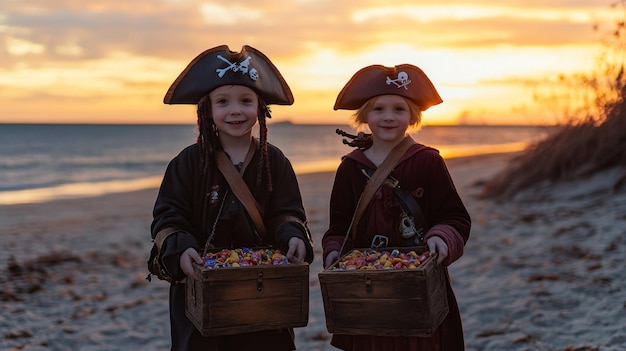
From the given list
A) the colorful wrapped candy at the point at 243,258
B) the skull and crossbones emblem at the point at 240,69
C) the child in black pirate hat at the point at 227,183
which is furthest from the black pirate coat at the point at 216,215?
the skull and crossbones emblem at the point at 240,69

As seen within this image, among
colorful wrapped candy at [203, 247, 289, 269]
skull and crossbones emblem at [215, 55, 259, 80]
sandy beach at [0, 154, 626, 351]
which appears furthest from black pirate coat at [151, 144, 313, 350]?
sandy beach at [0, 154, 626, 351]

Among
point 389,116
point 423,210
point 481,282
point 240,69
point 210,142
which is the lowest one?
point 481,282

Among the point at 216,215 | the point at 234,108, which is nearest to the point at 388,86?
the point at 234,108

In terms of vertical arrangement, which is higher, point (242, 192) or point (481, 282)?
point (242, 192)

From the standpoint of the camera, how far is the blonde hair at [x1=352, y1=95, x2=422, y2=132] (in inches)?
139

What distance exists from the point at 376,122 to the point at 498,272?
187 inches

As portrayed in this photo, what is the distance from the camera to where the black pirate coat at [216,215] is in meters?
3.48

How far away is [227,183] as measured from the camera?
3.55 meters

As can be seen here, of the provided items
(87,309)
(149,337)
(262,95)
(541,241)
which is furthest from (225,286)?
(541,241)

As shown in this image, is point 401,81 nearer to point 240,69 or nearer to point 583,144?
point 240,69

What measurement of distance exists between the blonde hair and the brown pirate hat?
0.08ft

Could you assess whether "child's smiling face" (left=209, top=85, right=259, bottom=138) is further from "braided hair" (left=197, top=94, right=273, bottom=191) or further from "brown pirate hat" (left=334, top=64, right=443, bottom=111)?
"brown pirate hat" (left=334, top=64, right=443, bottom=111)

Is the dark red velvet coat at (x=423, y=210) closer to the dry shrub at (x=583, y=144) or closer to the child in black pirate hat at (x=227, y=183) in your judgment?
the child in black pirate hat at (x=227, y=183)

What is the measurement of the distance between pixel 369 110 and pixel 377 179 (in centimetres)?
37
